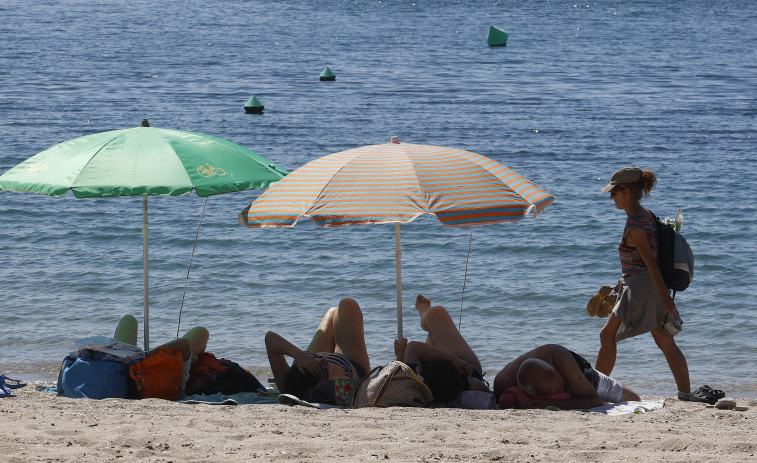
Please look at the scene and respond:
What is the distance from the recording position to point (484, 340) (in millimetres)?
9156

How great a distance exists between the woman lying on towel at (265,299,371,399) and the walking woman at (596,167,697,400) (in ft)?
5.53

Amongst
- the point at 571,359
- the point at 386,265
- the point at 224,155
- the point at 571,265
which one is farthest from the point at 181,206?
the point at 571,359

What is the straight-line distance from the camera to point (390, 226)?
14047 mm

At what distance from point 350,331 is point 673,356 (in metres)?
2.20

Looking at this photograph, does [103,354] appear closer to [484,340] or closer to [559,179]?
[484,340]

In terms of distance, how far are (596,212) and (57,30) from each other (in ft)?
147

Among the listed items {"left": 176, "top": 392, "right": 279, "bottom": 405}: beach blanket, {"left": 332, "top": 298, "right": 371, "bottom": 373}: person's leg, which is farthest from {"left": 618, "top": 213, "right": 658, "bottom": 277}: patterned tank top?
{"left": 176, "top": 392, "right": 279, "bottom": 405}: beach blanket

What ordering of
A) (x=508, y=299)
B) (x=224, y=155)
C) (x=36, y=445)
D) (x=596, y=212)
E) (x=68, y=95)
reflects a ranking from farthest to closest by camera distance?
(x=68, y=95)
(x=596, y=212)
(x=508, y=299)
(x=224, y=155)
(x=36, y=445)

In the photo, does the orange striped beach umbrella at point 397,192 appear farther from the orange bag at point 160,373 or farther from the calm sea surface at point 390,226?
the calm sea surface at point 390,226

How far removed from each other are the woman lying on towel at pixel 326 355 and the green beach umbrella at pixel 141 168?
1025 millimetres

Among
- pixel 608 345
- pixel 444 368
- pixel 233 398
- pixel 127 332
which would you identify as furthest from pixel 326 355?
pixel 608 345

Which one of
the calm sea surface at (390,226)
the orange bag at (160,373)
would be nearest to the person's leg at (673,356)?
the calm sea surface at (390,226)

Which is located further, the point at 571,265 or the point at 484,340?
the point at 571,265

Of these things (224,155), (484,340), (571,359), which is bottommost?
(484,340)
